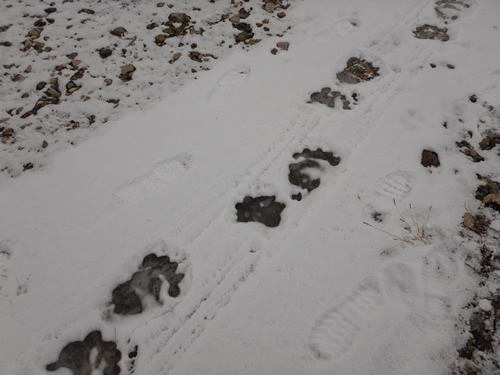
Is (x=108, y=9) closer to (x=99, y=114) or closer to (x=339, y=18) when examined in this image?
(x=99, y=114)

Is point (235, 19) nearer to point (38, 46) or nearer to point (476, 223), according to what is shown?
point (38, 46)

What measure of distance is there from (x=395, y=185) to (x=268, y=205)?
102 cm

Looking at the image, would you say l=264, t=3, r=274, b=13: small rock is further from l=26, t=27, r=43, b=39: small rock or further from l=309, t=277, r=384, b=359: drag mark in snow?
l=309, t=277, r=384, b=359: drag mark in snow

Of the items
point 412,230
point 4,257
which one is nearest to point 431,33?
point 412,230

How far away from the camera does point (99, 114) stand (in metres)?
2.82

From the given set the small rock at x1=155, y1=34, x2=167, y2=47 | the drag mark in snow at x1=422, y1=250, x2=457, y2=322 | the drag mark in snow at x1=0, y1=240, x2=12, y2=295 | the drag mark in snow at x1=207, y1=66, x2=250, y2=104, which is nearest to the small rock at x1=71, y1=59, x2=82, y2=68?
the small rock at x1=155, y1=34, x2=167, y2=47

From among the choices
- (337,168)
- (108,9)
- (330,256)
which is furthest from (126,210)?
(108,9)

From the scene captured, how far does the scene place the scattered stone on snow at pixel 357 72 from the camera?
2.90m

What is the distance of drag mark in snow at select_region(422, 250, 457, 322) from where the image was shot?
5.64 ft

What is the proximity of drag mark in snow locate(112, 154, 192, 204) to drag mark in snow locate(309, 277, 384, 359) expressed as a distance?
5.15 ft

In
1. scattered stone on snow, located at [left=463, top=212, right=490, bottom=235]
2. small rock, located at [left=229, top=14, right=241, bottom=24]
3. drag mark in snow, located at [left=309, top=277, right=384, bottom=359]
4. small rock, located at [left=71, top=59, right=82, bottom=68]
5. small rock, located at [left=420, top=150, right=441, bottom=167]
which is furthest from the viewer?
small rock, located at [left=229, top=14, right=241, bottom=24]

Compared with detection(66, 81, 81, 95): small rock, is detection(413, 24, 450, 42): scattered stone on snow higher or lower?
higher

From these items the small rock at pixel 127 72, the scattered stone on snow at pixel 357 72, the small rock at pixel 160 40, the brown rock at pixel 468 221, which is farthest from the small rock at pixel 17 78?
the brown rock at pixel 468 221

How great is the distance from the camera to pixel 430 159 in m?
2.30
